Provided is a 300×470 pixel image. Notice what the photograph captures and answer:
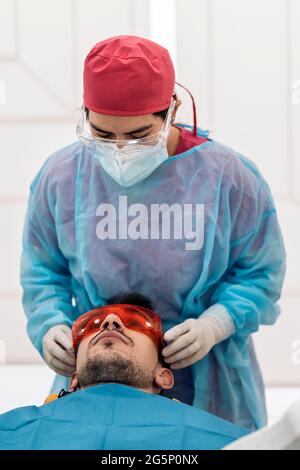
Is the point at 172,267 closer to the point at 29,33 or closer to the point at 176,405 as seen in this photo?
the point at 176,405

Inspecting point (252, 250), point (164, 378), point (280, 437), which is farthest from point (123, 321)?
point (280, 437)

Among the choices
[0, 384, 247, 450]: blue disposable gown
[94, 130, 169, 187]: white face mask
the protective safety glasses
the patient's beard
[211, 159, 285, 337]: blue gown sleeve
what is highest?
the protective safety glasses

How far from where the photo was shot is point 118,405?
5.67 ft

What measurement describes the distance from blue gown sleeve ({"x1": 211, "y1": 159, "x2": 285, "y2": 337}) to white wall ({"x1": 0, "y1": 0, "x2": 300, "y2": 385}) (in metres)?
0.33

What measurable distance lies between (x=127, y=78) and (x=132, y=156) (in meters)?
0.17

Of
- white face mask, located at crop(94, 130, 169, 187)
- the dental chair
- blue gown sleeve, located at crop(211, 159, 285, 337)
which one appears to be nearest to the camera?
the dental chair

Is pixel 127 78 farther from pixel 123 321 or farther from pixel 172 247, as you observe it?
pixel 123 321

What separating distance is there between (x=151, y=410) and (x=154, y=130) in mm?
612

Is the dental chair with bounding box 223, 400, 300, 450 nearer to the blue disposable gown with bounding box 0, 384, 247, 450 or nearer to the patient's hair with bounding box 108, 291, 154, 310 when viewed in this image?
the blue disposable gown with bounding box 0, 384, 247, 450

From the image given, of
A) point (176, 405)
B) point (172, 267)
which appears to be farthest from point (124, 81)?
point (176, 405)

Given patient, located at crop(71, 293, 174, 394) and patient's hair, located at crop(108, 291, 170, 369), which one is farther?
patient's hair, located at crop(108, 291, 170, 369)

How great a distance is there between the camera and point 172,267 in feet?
6.16

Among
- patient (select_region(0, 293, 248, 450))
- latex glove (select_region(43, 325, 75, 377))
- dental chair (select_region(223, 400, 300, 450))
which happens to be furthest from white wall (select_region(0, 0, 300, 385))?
dental chair (select_region(223, 400, 300, 450))

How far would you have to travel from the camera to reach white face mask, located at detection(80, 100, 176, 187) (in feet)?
5.72
